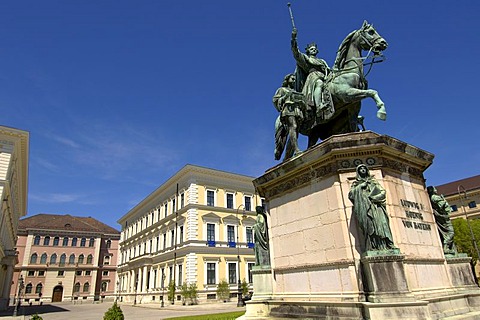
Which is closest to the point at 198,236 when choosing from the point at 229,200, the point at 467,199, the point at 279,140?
the point at 229,200

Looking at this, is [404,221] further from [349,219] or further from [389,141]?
[389,141]

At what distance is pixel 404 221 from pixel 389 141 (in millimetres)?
1527

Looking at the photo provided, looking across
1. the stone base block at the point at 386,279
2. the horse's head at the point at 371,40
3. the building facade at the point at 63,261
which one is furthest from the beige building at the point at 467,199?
the building facade at the point at 63,261

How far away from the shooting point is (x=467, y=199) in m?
54.7

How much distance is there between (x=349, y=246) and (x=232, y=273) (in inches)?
1417

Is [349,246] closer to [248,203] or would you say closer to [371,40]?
[371,40]

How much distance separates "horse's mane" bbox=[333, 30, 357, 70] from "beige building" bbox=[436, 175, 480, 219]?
171 feet

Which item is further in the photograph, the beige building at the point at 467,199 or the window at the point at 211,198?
the beige building at the point at 467,199

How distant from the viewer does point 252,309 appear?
723 cm

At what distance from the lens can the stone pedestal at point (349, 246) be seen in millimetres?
5273

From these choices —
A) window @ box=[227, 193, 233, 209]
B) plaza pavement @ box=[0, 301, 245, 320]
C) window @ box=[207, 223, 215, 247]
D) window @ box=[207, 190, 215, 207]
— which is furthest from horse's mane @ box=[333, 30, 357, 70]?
window @ box=[227, 193, 233, 209]

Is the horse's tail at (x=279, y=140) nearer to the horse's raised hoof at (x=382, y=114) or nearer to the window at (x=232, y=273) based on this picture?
the horse's raised hoof at (x=382, y=114)

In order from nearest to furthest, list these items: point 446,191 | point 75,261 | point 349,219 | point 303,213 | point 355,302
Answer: point 355,302 → point 349,219 → point 303,213 → point 446,191 → point 75,261

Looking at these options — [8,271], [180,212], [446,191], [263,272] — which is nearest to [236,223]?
[180,212]
